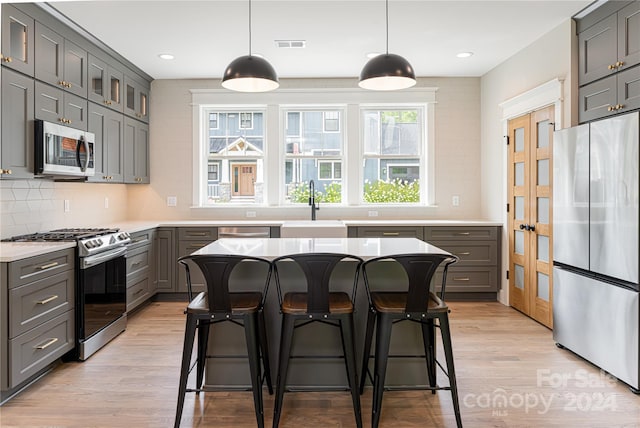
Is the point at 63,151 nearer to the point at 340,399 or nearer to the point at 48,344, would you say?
the point at 48,344

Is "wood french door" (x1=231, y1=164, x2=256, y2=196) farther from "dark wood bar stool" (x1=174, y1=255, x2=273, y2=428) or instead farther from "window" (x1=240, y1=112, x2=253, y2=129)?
"dark wood bar stool" (x1=174, y1=255, x2=273, y2=428)

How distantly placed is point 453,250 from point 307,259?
323cm

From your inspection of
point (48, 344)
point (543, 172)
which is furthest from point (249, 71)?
point (543, 172)

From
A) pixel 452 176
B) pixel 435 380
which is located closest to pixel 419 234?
pixel 452 176

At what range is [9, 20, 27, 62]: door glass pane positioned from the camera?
2.96 m

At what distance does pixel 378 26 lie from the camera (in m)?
3.84

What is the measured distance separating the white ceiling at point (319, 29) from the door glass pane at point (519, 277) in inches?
86.4

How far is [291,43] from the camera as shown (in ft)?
13.9

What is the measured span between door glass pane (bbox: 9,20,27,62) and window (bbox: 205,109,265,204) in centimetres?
261

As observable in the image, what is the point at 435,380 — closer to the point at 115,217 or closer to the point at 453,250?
the point at 453,250

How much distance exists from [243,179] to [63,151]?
241cm

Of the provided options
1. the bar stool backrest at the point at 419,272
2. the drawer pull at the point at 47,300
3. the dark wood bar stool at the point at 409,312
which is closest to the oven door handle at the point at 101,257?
the drawer pull at the point at 47,300

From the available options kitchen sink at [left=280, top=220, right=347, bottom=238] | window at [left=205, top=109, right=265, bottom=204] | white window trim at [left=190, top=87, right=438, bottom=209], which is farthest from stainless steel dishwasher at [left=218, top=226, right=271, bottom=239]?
window at [left=205, top=109, right=265, bottom=204]

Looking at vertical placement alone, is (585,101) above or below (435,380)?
above
